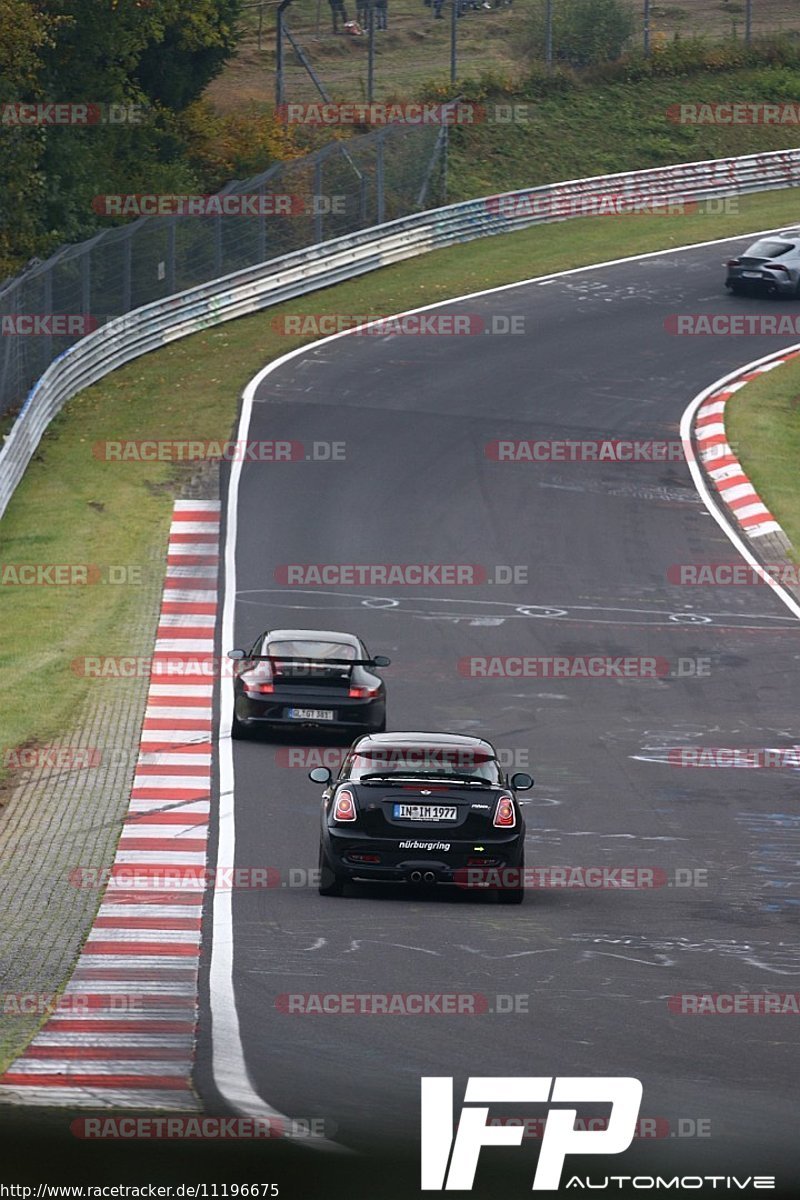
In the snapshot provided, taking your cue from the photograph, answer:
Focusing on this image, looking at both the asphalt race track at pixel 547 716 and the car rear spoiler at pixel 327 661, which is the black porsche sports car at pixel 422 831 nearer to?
the asphalt race track at pixel 547 716

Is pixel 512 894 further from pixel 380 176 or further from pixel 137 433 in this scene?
pixel 380 176

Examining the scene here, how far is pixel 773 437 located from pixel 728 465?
7.30ft

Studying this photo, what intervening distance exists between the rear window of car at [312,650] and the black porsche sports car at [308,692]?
11 mm

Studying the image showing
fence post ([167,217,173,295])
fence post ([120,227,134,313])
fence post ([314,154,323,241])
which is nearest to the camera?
fence post ([120,227,134,313])

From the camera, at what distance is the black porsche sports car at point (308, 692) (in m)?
21.0

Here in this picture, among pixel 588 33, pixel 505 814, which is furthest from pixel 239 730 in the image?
pixel 588 33

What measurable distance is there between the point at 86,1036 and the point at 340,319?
111 feet

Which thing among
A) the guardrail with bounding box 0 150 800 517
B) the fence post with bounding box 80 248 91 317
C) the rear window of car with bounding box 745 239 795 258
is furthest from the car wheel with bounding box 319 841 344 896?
the rear window of car with bounding box 745 239 795 258

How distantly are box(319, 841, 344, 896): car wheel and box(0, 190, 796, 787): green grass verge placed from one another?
23.3ft

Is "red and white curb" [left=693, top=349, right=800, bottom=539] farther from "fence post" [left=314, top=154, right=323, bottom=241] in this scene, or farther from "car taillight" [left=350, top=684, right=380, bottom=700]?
"car taillight" [left=350, top=684, right=380, bottom=700]

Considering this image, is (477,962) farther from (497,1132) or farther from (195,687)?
(195,687)

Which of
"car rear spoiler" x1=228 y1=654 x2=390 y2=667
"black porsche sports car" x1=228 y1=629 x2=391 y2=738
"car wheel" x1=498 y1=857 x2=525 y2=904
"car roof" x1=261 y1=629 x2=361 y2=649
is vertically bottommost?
"black porsche sports car" x1=228 y1=629 x2=391 y2=738

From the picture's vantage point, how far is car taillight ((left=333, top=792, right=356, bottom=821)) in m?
14.9

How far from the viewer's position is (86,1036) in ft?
36.7
